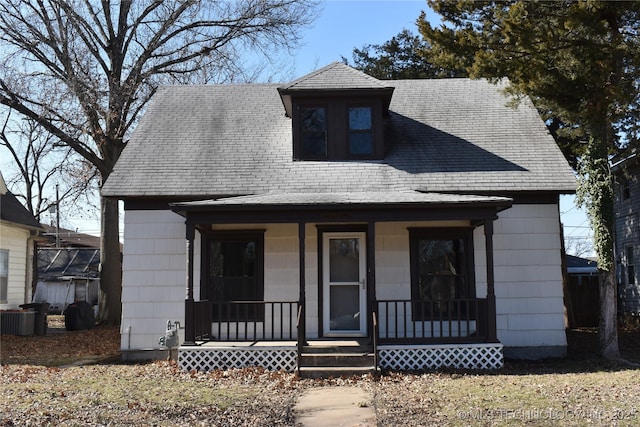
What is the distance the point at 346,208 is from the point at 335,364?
2.89 metres

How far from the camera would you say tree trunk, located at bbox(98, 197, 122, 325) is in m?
21.2

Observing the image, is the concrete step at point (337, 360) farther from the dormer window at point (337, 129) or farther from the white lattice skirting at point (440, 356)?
the dormer window at point (337, 129)

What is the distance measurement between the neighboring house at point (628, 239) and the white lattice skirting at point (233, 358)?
15332mm

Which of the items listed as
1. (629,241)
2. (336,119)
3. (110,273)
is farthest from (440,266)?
(629,241)

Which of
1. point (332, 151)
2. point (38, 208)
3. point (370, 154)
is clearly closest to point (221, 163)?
point (332, 151)

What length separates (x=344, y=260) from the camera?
13.5 metres

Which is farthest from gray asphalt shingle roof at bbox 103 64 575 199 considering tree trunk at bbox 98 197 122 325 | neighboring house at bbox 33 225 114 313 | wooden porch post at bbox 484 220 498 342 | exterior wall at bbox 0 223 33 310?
neighboring house at bbox 33 225 114 313

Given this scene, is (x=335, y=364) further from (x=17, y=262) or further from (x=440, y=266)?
(x=17, y=262)

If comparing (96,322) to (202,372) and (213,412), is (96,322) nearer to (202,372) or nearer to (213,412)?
(202,372)

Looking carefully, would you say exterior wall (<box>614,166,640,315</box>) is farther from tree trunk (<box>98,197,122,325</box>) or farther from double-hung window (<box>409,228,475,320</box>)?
tree trunk (<box>98,197,122,325</box>)

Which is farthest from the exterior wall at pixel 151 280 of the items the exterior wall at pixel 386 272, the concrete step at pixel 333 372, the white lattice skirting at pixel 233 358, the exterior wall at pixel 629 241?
the exterior wall at pixel 629 241

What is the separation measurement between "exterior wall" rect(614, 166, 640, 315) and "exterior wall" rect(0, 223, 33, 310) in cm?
2132

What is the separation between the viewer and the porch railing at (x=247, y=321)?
1259 centimetres

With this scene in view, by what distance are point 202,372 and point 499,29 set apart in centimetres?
924
